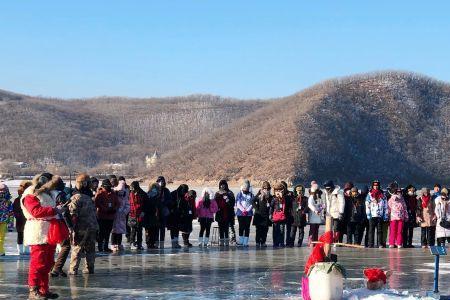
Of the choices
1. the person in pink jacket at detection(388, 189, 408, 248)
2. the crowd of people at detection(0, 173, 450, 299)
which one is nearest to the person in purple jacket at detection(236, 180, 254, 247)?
the crowd of people at detection(0, 173, 450, 299)

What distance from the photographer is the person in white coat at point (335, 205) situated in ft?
73.8

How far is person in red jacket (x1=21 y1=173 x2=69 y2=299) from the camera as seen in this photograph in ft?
41.5

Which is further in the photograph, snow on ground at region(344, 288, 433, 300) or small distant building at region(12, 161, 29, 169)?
small distant building at region(12, 161, 29, 169)

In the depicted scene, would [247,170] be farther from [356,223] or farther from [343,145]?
[356,223]

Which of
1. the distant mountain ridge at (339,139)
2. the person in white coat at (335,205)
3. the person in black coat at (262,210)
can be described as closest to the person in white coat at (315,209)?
the person in white coat at (335,205)

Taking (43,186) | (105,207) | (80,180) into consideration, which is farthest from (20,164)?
(43,186)

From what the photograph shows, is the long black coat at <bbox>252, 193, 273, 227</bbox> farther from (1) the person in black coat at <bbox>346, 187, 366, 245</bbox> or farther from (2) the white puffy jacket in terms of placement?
(1) the person in black coat at <bbox>346, 187, 366, 245</bbox>

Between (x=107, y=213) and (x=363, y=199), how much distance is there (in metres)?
6.93

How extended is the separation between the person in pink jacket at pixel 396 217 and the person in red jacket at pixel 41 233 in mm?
11629

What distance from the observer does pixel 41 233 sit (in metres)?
12.9

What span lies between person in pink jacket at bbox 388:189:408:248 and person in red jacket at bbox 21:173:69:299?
11.6 m

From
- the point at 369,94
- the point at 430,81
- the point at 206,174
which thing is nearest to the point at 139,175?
the point at 206,174

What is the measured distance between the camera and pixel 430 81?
468ft

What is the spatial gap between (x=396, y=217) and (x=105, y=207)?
24.7 ft
